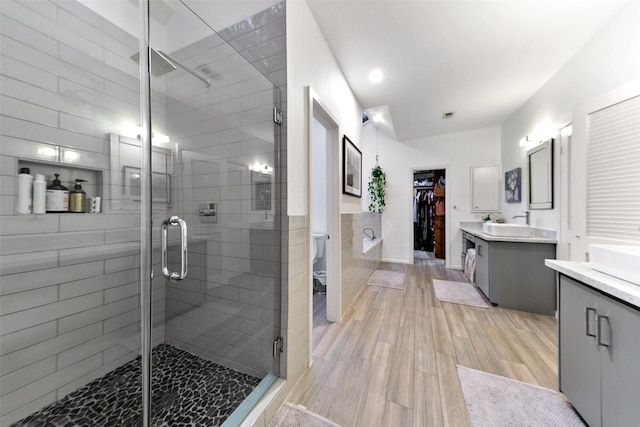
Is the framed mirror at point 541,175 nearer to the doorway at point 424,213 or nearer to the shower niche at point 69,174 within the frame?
the doorway at point 424,213

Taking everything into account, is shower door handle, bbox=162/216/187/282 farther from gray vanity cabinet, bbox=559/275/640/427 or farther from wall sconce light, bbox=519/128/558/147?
wall sconce light, bbox=519/128/558/147

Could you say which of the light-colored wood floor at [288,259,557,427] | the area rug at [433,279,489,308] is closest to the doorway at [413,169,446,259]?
the area rug at [433,279,489,308]

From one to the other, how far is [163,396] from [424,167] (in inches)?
199

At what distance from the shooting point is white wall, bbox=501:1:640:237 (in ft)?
5.69

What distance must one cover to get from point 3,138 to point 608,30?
4149mm

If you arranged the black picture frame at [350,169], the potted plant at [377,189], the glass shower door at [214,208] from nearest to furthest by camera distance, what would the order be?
the glass shower door at [214,208]
the black picture frame at [350,169]
the potted plant at [377,189]

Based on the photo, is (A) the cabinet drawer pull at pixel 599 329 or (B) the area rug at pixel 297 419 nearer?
(A) the cabinet drawer pull at pixel 599 329

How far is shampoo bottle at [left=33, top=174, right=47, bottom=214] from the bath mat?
3480 mm

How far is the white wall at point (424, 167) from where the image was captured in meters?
4.43

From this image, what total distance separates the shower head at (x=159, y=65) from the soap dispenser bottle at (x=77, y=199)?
2.69ft

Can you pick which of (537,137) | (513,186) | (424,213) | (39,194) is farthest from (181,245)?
(424,213)

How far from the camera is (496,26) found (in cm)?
193

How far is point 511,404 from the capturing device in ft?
4.52

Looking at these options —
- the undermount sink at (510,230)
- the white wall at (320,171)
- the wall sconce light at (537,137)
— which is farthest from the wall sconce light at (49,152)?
the wall sconce light at (537,137)
